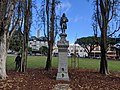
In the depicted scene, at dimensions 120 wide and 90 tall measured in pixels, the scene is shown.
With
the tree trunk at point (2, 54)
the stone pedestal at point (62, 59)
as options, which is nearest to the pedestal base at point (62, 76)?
the stone pedestal at point (62, 59)

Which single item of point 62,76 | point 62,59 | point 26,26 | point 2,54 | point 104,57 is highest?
point 26,26

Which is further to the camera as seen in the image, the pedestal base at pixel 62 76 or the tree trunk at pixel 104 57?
the tree trunk at pixel 104 57

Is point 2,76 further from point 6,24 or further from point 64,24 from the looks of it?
point 64,24

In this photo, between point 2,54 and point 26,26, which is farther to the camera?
point 26,26

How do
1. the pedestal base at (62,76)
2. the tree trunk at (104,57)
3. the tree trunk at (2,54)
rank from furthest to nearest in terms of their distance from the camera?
the tree trunk at (104,57) < the pedestal base at (62,76) < the tree trunk at (2,54)

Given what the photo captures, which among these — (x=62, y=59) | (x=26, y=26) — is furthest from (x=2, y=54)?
(x=26, y=26)

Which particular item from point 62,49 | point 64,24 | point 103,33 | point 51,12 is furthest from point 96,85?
point 51,12

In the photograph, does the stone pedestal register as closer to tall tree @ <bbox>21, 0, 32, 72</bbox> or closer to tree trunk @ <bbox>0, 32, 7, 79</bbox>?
tree trunk @ <bbox>0, 32, 7, 79</bbox>

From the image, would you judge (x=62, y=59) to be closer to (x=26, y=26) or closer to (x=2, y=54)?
(x=2, y=54)

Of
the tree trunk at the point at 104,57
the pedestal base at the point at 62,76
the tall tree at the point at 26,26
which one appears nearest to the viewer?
the pedestal base at the point at 62,76

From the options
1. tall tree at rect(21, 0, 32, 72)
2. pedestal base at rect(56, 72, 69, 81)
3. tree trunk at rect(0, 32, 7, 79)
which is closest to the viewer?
tree trunk at rect(0, 32, 7, 79)

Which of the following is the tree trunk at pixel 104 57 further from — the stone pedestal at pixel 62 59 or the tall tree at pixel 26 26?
the tall tree at pixel 26 26

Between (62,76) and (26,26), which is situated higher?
(26,26)

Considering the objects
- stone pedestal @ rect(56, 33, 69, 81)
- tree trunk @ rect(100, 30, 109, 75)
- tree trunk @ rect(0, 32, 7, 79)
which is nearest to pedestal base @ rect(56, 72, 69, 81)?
stone pedestal @ rect(56, 33, 69, 81)
